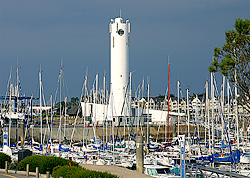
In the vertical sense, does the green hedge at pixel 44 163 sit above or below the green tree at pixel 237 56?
below

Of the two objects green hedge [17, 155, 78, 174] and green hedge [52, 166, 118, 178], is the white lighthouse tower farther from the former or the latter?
green hedge [52, 166, 118, 178]

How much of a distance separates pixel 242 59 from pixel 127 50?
52429mm

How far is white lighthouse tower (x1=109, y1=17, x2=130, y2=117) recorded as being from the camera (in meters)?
72.6

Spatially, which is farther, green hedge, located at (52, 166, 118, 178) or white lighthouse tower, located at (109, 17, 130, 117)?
white lighthouse tower, located at (109, 17, 130, 117)

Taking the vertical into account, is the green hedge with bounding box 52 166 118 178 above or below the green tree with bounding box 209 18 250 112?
below

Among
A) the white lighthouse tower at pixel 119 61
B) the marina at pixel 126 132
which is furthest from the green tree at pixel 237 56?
the white lighthouse tower at pixel 119 61

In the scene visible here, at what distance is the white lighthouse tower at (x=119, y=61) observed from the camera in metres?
72.6

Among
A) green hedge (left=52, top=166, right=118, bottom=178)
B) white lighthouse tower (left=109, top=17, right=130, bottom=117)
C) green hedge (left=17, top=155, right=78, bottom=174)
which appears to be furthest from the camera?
white lighthouse tower (left=109, top=17, right=130, bottom=117)

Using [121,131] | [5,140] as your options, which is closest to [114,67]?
[121,131]

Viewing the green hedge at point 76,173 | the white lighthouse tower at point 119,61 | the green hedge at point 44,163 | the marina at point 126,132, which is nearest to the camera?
the green hedge at point 76,173

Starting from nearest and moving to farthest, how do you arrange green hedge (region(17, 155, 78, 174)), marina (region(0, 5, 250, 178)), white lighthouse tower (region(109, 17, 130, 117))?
1. green hedge (region(17, 155, 78, 174))
2. marina (region(0, 5, 250, 178))
3. white lighthouse tower (region(109, 17, 130, 117))

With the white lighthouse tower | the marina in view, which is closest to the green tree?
the marina

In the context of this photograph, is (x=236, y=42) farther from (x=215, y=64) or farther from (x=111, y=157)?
(x=111, y=157)

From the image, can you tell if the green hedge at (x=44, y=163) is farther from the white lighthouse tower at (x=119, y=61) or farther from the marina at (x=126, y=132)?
the white lighthouse tower at (x=119, y=61)
